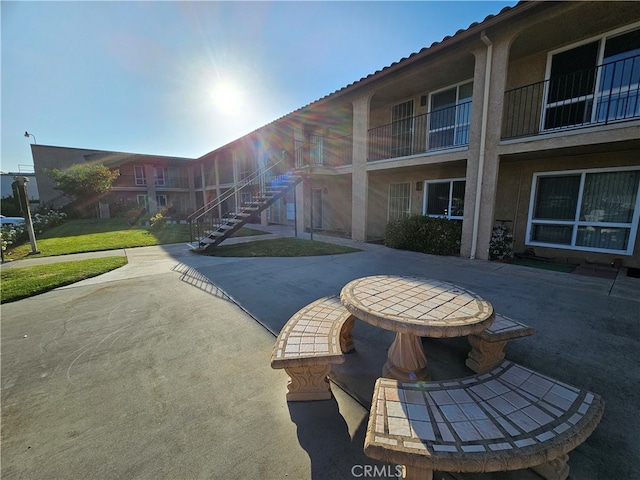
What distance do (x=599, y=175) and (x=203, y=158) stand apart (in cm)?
2307

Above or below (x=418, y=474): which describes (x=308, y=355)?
above

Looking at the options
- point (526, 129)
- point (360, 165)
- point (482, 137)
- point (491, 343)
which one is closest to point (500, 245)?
point (482, 137)

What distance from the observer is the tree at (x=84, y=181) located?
20344 mm

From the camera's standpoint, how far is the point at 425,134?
9.33m

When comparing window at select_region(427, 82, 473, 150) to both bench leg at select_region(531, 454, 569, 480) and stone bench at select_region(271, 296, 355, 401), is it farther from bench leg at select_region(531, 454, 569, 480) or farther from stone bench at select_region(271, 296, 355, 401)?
bench leg at select_region(531, 454, 569, 480)

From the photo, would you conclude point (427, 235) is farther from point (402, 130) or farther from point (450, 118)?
point (402, 130)

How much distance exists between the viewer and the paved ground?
172 cm

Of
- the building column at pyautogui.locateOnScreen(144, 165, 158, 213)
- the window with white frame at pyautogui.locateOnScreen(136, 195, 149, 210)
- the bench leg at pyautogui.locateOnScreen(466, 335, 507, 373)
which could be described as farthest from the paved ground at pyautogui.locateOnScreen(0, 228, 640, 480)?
the window with white frame at pyautogui.locateOnScreen(136, 195, 149, 210)

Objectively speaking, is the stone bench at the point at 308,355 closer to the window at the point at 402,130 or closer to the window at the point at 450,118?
the window at the point at 450,118

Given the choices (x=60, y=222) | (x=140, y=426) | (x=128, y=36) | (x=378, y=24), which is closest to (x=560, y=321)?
(x=140, y=426)

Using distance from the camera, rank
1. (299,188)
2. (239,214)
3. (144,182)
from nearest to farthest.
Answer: (239,214) → (299,188) → (144,182)

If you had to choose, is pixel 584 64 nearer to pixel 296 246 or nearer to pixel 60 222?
pixel 296 246

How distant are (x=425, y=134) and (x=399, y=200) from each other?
2.73 meters

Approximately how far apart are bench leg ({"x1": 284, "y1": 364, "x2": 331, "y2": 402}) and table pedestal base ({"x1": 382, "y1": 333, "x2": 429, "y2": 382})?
2.12 ft
